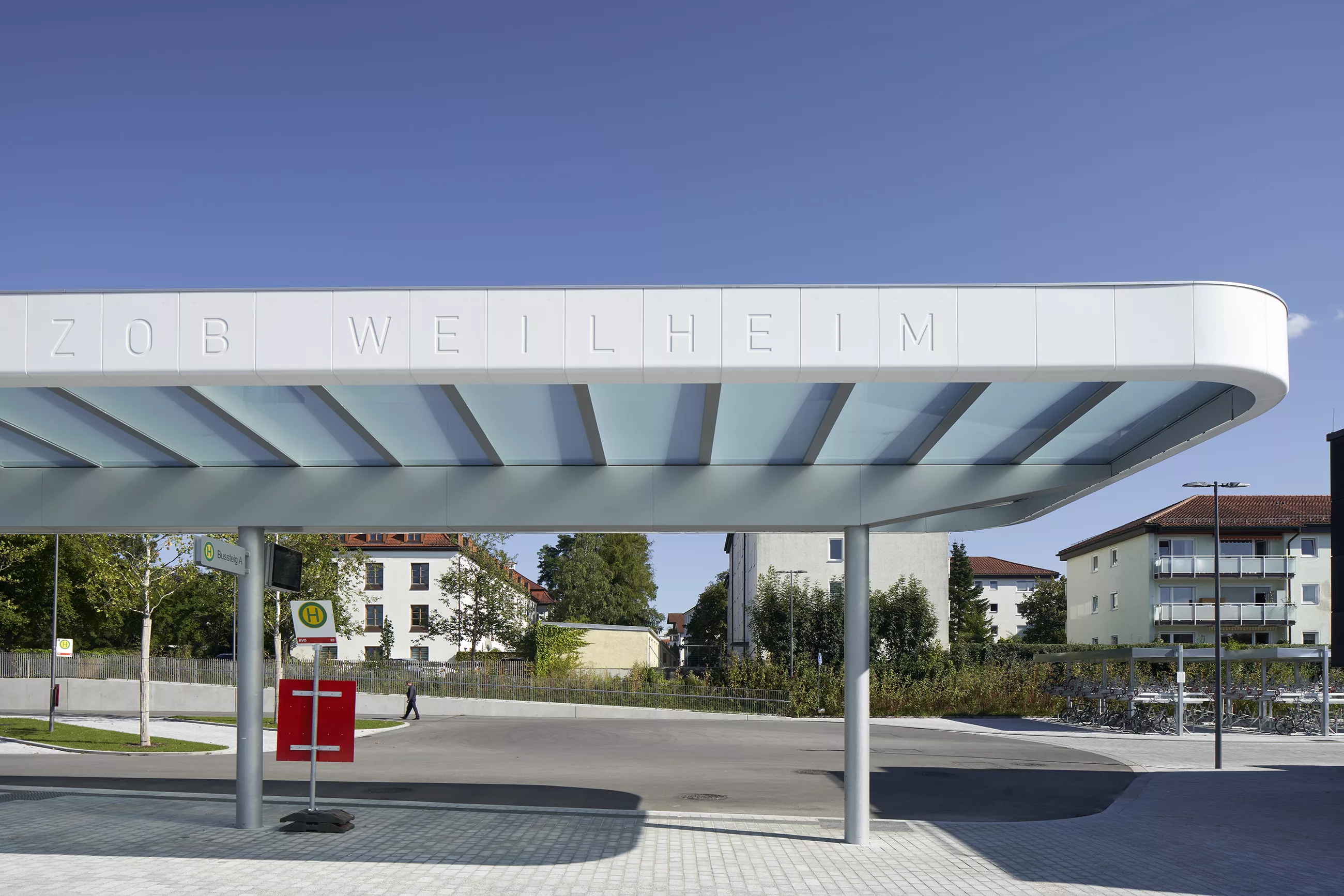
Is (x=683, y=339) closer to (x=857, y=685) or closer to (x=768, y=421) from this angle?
(x=768, y=421)

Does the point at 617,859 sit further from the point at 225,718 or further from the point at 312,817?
the point at 225,718

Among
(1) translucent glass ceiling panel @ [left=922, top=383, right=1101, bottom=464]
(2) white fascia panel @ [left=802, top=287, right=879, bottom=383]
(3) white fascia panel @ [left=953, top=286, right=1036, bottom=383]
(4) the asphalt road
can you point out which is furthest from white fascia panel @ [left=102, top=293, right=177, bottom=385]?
(4) the asphalt road

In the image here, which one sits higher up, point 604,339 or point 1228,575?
point 604,339

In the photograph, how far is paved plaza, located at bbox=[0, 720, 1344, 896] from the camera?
31.8 ft

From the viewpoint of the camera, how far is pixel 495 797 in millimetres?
16391

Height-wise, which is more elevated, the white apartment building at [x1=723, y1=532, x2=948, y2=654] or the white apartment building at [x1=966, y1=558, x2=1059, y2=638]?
the white apartment building at [x1=723, y1=532, x2=948, y2=654]

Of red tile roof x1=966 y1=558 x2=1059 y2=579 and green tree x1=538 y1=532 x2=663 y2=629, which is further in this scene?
red tile roof x1=966 y1=558 x2=1059 y2=579

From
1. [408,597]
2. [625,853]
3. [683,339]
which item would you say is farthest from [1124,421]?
[408,597]

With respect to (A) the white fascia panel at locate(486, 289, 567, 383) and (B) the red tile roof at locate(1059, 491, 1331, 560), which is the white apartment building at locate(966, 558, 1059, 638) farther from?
(A) the white fascia panel at locate(486, 289, 567, 383)

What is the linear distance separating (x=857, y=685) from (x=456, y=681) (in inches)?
1282

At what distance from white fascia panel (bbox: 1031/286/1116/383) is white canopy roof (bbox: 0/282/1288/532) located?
1 cm

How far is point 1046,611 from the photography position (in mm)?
88625

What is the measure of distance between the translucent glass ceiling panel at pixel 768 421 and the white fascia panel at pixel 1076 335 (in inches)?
66.0

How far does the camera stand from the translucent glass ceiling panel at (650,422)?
888 cm
